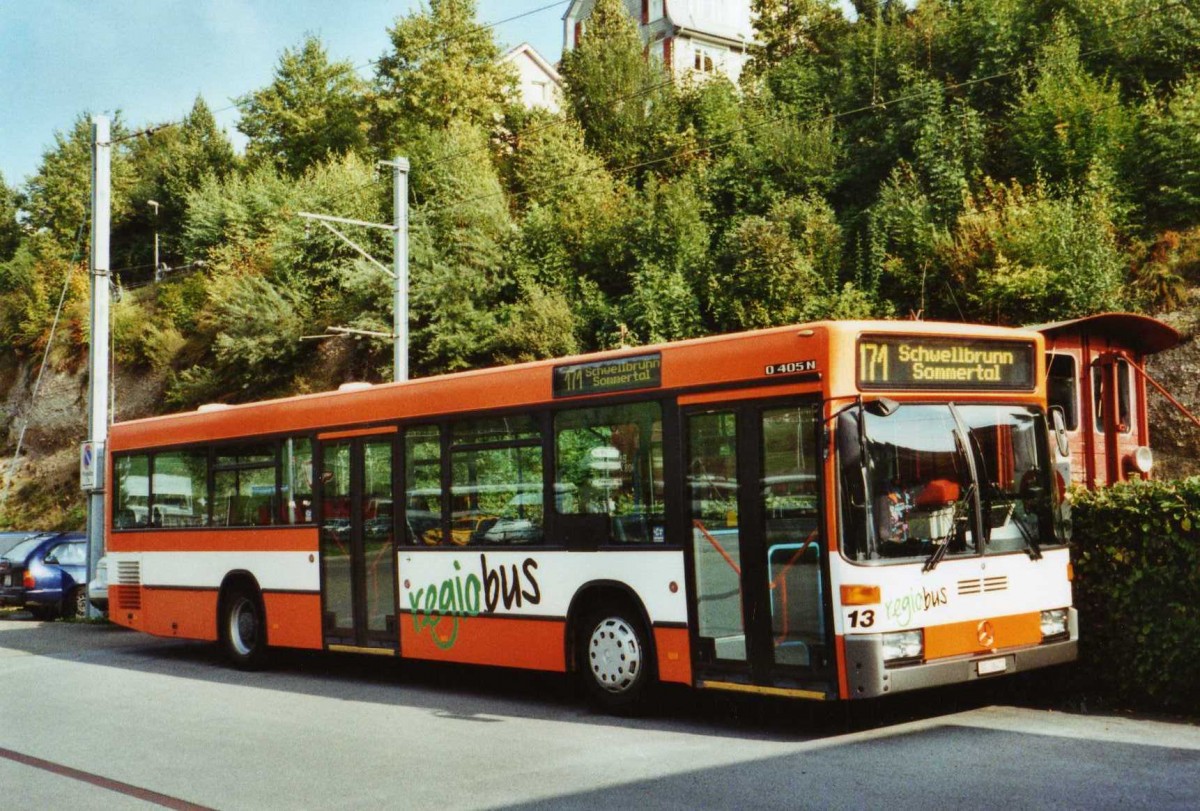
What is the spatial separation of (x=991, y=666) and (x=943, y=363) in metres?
2.21

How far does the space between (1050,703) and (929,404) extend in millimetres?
2753

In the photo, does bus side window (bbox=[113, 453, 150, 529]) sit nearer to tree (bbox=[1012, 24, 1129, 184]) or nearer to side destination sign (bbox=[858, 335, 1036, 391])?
side destination sign (bbox=[858, 335, 1036, 391])

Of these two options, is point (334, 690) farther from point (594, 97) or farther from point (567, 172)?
point (594, 97)

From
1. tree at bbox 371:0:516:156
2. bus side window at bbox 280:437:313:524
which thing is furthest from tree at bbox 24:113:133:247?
bus side window at bbox 280:437:313:524

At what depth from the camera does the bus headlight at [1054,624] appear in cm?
938

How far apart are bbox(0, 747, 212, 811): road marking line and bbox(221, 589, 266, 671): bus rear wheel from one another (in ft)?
15.9

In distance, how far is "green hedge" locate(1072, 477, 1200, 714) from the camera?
29.8 feet

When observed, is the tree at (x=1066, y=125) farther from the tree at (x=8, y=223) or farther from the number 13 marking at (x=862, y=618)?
the tree at (x=8, y=223)

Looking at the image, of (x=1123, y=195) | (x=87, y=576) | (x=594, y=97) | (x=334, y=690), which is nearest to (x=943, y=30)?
(x=1123, y=195)

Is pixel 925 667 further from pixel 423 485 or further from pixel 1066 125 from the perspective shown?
pixel 1066 125

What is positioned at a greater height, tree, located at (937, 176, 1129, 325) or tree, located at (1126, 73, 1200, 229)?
tree, located at (1126, 73, 1200, 229)

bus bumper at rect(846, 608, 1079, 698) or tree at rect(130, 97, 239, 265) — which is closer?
bus bumper at rect(846, 608, 1079, 698)

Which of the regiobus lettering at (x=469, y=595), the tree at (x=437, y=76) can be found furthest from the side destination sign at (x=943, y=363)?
the tree at (x=437, y=76)

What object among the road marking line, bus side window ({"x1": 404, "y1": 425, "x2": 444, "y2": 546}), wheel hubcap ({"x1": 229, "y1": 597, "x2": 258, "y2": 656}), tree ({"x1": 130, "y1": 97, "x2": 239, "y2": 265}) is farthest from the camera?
tree ({"x1": 130, "y1": 97, "x2": 239, "y2": 265})
